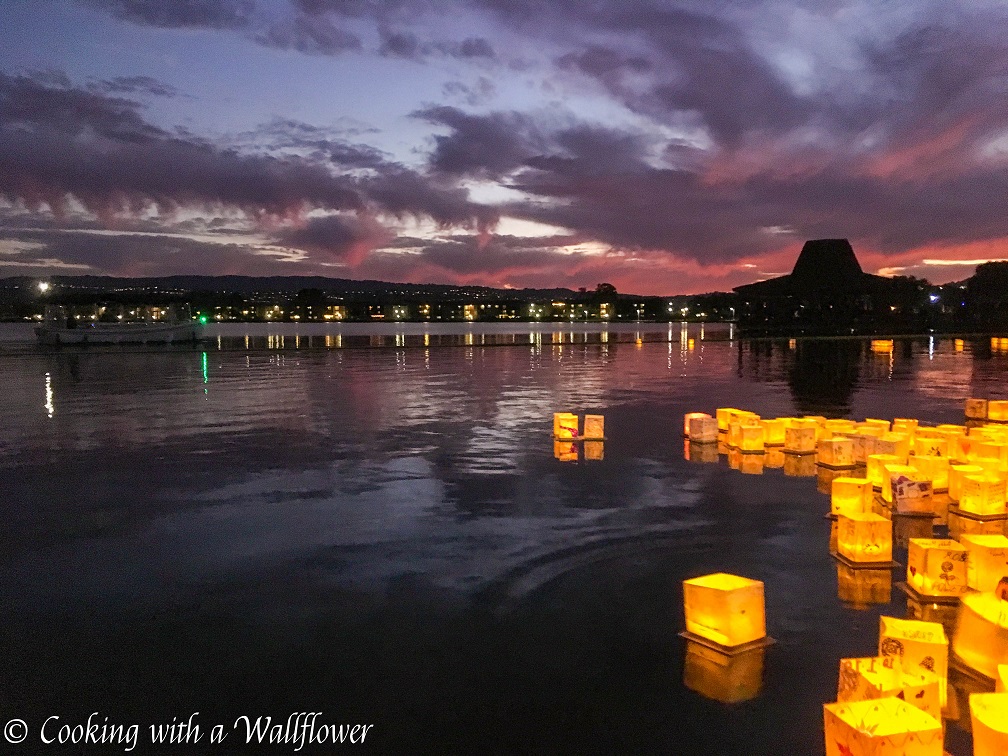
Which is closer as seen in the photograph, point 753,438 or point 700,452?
point 753,438

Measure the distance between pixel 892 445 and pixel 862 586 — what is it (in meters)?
6.04

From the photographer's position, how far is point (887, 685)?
192 inches

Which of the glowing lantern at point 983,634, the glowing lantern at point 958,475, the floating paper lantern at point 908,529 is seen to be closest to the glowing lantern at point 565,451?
the floating paper lantern at point 908,529

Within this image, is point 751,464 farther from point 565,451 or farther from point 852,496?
point 852,496

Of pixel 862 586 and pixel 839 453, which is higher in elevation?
pixel 839 453

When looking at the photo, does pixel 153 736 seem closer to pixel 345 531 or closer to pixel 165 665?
pixel 165 665

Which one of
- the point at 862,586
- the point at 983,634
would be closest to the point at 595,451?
the point at 862,586

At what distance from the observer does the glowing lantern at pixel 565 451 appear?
46.7ft

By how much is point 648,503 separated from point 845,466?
4.81m

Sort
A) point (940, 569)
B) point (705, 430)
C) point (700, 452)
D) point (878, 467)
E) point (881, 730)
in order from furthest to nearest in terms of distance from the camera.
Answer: point (705, 430), point (700, 452), point (878, 467), point (940, 569), point (881, 730)

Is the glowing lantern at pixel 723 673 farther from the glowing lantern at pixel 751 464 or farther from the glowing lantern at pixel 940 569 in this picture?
the glowing lantern at pixel 751 464

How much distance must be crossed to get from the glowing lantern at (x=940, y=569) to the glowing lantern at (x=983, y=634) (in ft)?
3.36

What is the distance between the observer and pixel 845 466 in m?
13.3

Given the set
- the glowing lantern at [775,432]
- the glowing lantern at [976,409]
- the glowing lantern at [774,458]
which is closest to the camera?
the glowing lantern at [774,458]
